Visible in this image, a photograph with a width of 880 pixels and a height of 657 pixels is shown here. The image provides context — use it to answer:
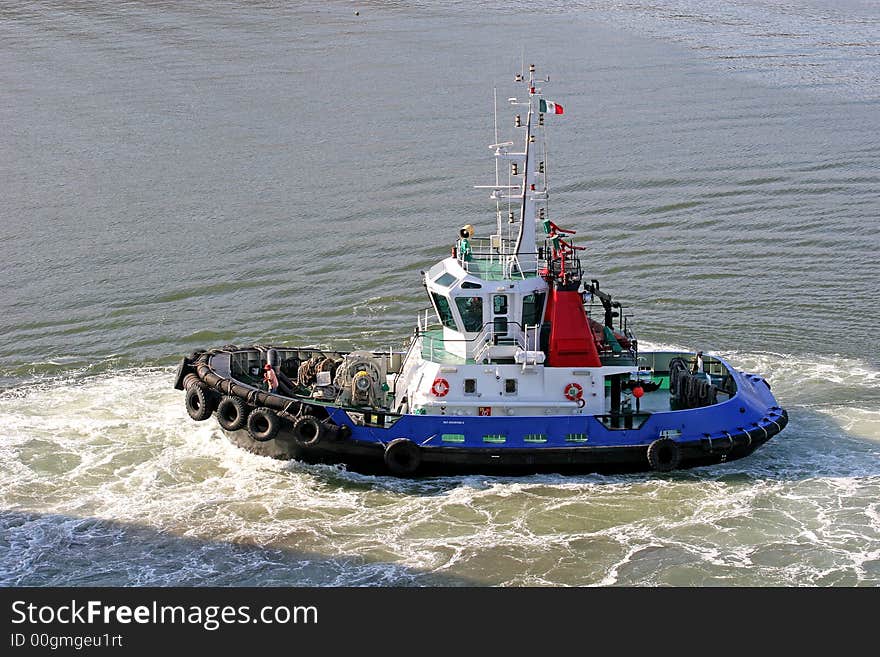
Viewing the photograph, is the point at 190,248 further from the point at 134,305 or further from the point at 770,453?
the point at 770,453

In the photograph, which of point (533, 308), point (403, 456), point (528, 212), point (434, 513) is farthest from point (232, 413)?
point (528, 212)

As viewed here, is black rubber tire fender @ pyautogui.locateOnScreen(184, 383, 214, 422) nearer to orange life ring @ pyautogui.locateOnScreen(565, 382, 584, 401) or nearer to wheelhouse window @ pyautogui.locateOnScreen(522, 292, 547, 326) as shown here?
wheelhouse window @ pyautogui.locateOnScreen(522, 292, 547, 326)

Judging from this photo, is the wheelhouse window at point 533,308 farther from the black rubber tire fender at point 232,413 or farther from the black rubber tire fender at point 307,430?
the black rubber tire fender at point 232,413

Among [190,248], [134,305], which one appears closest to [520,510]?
[134,305]

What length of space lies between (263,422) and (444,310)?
314 centimetres

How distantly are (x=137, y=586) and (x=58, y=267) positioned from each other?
1256 centimetres

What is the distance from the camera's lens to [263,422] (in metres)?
16.9

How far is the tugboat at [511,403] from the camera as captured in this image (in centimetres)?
1658

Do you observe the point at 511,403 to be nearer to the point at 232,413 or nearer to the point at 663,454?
the point at 663,454

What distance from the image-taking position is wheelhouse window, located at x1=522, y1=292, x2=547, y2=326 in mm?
16922

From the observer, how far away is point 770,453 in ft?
57.7

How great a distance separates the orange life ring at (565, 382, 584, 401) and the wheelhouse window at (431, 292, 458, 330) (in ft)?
6.21

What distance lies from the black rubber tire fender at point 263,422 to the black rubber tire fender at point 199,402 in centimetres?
77

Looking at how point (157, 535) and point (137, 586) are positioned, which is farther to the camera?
point (157, 535)
